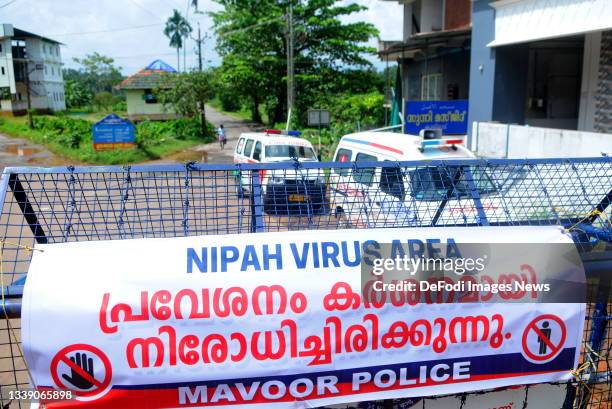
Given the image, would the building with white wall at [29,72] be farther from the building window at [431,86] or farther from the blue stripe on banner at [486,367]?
the blue stripe on banner at [486,367]

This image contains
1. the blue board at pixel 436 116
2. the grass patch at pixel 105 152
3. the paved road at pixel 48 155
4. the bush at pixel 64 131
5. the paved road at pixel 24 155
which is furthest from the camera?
the bush at pixel 64 131

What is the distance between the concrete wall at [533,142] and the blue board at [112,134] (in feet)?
55.0

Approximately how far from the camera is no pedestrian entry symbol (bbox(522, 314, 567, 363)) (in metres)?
2.80

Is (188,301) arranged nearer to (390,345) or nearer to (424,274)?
(390,345)

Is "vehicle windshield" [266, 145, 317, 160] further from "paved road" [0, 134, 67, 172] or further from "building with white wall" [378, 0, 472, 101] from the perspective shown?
"paved road" [0, 134, 67, 172]

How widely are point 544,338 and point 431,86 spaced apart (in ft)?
68.1

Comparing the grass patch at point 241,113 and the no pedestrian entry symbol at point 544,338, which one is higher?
the grass patch at point 241,113

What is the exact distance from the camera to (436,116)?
1486cm

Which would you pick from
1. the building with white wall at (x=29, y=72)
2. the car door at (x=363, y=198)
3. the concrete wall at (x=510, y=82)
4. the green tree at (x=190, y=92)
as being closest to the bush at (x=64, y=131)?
the green tree at (x=190, y=92)

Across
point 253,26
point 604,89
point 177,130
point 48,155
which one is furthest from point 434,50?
point 48,155

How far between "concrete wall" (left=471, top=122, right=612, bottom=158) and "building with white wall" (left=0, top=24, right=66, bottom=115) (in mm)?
43169

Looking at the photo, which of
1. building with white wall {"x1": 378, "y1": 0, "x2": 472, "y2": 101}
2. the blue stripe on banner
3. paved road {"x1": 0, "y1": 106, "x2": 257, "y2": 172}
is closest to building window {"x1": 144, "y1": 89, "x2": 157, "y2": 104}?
paved road {"x1": 0, "y1": 106, "x2": 257, "y2": 172}

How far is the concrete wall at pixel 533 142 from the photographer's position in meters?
10.7

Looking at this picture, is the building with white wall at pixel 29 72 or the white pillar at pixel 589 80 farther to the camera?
the building with white wall at pixel 29 72
